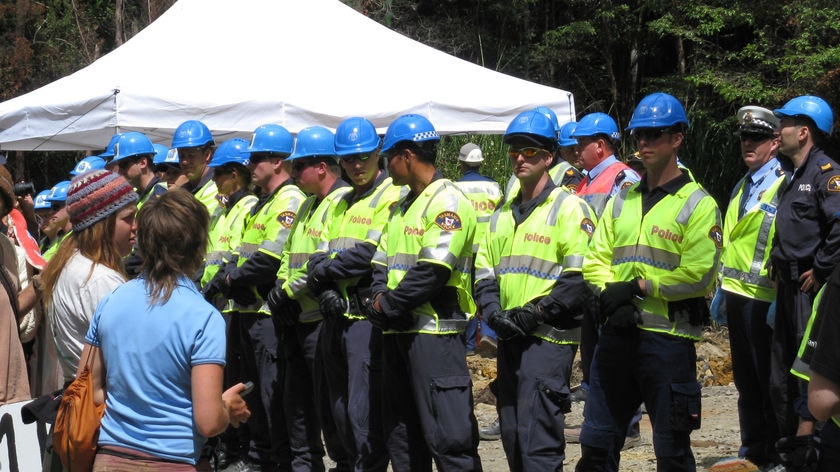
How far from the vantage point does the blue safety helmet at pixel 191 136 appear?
31.3ft

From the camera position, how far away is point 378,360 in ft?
23.4

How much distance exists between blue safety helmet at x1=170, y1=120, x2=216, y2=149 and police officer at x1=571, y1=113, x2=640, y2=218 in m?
Result: 3.10

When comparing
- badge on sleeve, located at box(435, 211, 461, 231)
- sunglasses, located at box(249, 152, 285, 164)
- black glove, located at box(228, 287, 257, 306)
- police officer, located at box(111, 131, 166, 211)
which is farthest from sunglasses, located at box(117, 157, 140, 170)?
badge on sleeve, located at box(435, 211, 461, 231)

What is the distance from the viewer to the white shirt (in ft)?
15.5

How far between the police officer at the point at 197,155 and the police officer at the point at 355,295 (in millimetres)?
2213

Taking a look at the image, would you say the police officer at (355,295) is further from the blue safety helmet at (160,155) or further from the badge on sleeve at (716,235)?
the blue safety helmet at (160,155)

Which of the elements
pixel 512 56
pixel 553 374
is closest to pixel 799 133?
pixel 553 374

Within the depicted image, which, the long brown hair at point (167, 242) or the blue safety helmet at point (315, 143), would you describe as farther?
the blue safety helmet at point (315, 143)

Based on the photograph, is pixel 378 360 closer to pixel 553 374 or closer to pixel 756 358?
pixel 553 374

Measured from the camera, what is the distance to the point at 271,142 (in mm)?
8398

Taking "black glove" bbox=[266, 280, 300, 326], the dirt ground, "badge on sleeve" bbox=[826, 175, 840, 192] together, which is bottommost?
the dirt ground

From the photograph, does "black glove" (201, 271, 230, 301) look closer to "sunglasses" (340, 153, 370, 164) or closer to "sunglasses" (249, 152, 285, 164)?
"sunglasses" (249, 152, 285, 164)

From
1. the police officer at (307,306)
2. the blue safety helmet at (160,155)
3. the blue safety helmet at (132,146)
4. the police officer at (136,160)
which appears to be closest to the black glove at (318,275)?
the police officer at (307,306)

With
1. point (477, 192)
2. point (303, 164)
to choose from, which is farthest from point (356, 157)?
point (477, 192)
